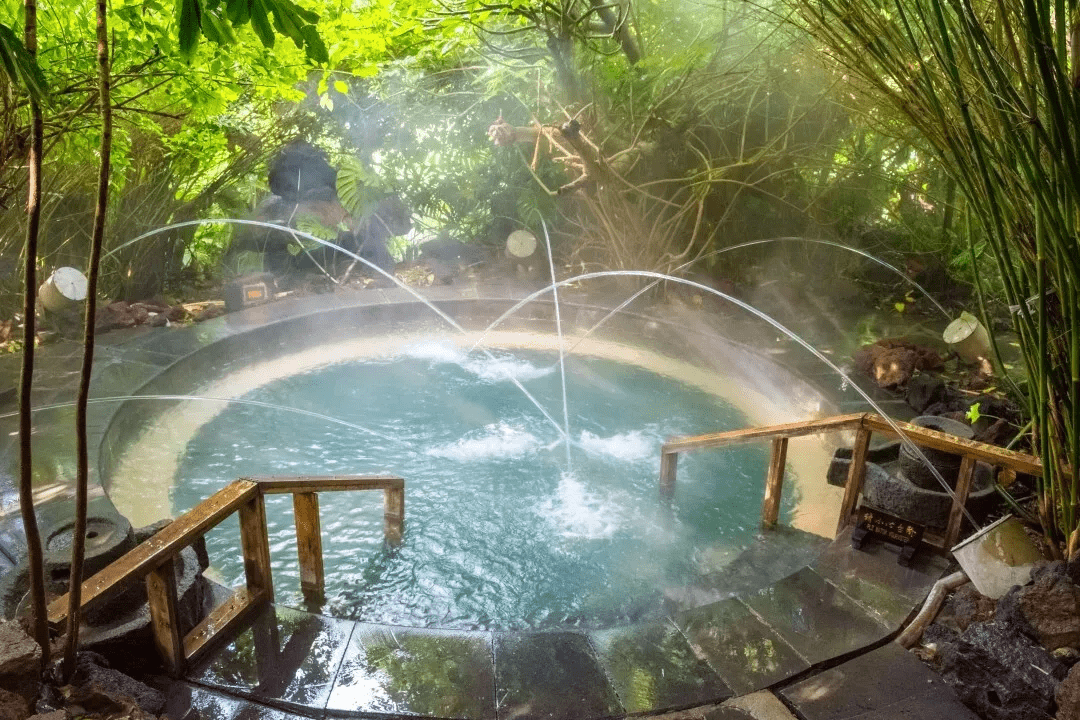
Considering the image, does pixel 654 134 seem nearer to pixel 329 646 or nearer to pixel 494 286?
pixel 494 286

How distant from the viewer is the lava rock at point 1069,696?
2059 mm

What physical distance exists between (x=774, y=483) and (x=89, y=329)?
3.57 m

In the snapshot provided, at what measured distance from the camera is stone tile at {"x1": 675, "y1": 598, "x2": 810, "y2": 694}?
102 inches

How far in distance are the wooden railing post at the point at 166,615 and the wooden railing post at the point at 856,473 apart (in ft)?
10.5

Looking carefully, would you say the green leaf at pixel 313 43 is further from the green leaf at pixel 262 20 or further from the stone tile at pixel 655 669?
the stone tile at pixel 655 669

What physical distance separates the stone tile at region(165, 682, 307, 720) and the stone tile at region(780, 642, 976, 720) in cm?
191

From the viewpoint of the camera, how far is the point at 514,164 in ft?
33.9

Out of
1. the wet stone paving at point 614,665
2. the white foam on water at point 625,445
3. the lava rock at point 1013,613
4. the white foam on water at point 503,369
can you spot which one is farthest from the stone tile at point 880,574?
the white foam on water at point 503,369

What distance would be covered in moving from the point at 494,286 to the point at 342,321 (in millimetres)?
2345

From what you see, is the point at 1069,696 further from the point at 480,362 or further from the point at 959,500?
the point at 480,362

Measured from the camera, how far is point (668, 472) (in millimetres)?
4684

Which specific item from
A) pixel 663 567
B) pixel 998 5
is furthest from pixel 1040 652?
pixel 998 5

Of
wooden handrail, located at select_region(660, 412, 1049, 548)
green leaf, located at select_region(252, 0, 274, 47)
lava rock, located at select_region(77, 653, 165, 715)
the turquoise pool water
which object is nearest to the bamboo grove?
wooden handrail, located at select_region(660, 412, 1049, 548)

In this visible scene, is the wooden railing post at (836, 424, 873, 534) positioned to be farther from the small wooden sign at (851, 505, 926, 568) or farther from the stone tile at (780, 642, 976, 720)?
the stone tile at (780, 642, 976, 720)
